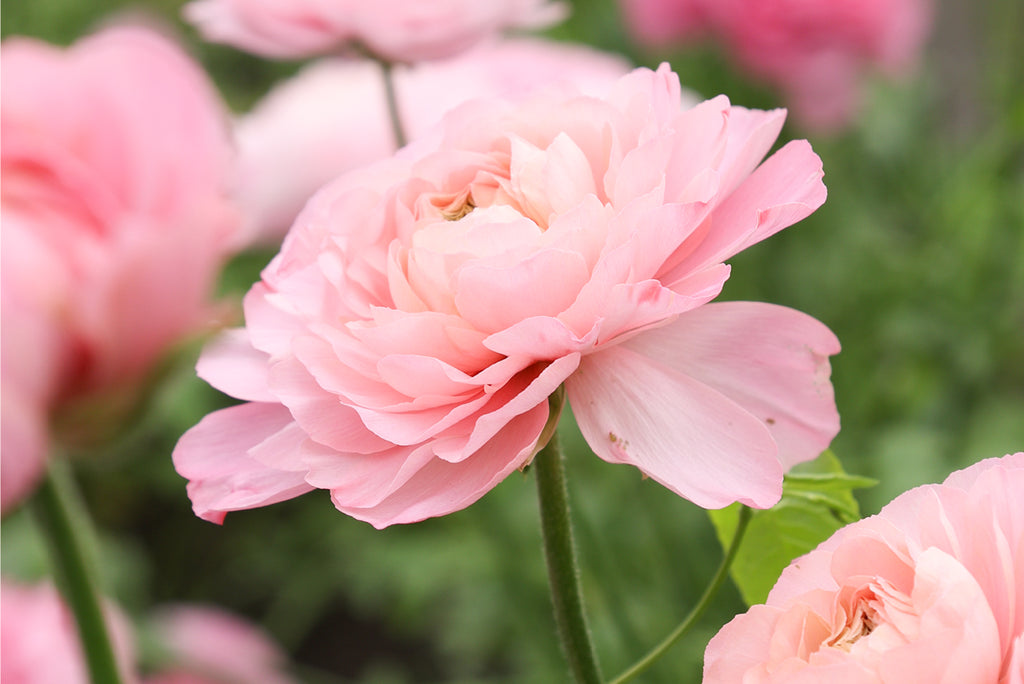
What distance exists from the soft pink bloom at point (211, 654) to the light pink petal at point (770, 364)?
33 centimetres

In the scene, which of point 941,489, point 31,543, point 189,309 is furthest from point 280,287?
point 31,543

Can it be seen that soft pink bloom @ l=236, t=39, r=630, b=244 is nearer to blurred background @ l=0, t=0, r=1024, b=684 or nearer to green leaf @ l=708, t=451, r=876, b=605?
blurred background @ l=0, t=0, r=1024, b=684

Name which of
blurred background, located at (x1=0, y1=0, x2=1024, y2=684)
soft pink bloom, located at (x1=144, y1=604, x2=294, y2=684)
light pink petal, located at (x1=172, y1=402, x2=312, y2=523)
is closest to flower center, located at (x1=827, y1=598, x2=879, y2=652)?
light pink petal, located at (x1=172, y1=402, x2=312, y2=523)

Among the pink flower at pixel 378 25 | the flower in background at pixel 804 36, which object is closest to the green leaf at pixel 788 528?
the pink flower at pixel 378 25

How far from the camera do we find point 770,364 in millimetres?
248

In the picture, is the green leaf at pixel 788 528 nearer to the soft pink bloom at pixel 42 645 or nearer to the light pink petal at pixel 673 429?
the light pink petal at pixel 673 429

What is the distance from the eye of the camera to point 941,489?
0.71ft

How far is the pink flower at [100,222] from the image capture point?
0.72 ft

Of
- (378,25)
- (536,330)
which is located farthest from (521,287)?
(378,25)

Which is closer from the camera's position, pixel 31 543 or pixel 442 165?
pixel 442 165

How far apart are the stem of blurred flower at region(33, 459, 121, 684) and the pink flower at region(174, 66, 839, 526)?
A: 1.2 inches

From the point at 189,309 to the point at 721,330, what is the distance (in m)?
0.12

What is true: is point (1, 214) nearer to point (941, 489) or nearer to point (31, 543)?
point (941, 489)

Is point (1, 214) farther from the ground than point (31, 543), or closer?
farther from the ground
